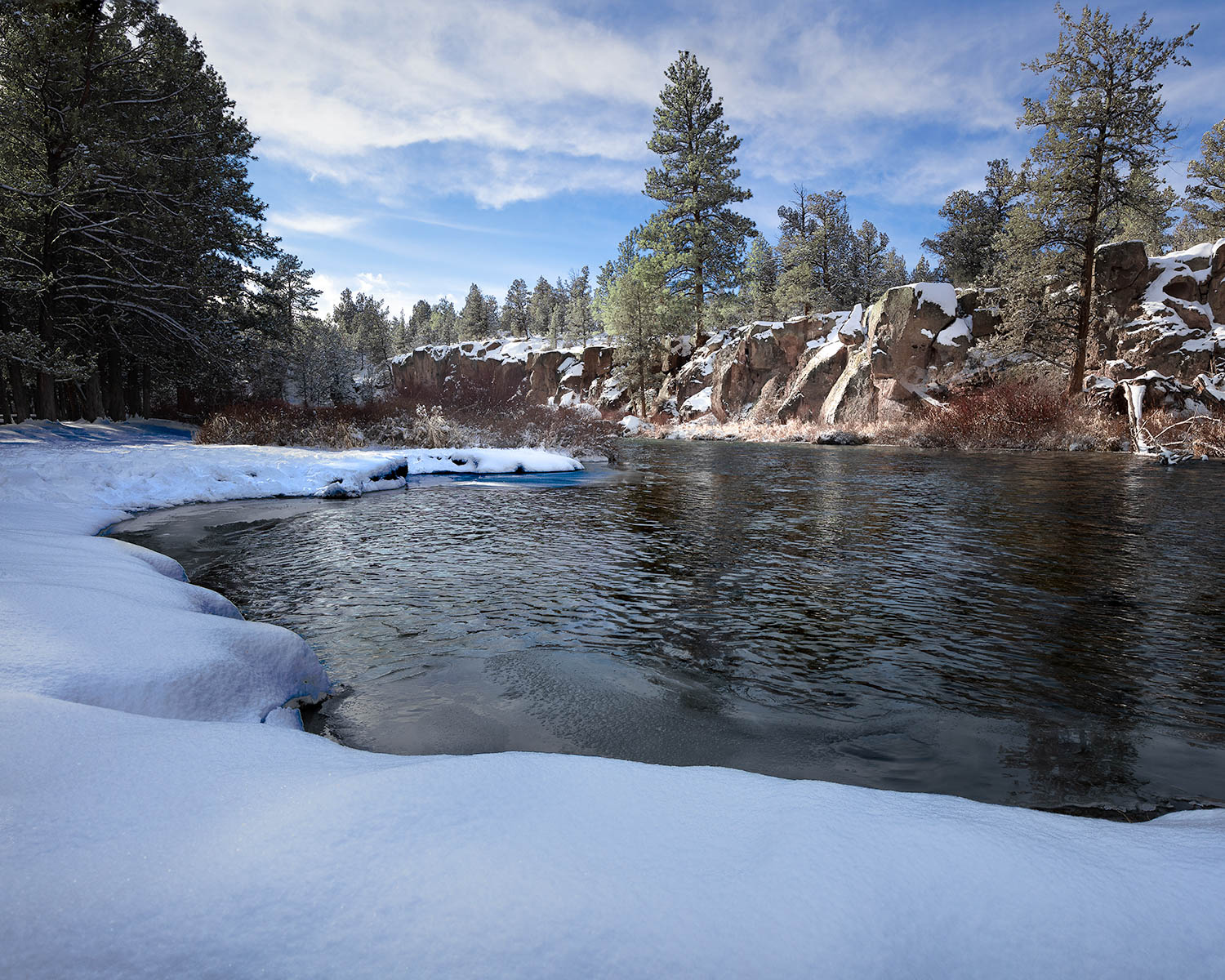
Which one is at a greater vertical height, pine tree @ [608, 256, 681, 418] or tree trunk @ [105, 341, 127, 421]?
pine tree @ [608, 256, 681, 418]

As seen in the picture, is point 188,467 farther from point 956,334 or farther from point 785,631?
point 956,334

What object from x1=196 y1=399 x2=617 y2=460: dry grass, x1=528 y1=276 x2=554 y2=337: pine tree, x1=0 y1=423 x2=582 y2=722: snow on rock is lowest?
x1=0 y1=423 x2=582 y2=722: snow on rock

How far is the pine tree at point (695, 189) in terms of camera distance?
42.7 m

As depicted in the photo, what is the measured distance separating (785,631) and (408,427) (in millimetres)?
15319

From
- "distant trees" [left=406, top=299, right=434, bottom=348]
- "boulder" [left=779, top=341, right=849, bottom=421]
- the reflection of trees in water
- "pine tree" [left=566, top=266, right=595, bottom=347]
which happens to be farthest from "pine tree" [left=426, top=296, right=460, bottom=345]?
the reflection of trees in water

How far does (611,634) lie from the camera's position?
4.61 m

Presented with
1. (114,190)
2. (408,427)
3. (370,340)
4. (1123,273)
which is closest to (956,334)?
(1123,273)

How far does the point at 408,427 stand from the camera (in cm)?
1775

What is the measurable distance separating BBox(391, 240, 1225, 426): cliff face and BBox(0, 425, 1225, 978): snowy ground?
61.2ft

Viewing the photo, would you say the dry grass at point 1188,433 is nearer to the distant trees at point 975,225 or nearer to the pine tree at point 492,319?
the distant trees at point 975,225

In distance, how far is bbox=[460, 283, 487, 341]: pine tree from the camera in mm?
90062

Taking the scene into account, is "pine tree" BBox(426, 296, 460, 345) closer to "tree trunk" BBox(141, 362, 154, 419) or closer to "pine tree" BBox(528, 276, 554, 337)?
"pine tree" BBox(528, 276, 554, 337)

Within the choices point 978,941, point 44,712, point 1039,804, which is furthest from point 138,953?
point 1039,804

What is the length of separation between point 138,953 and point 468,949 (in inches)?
23.5
